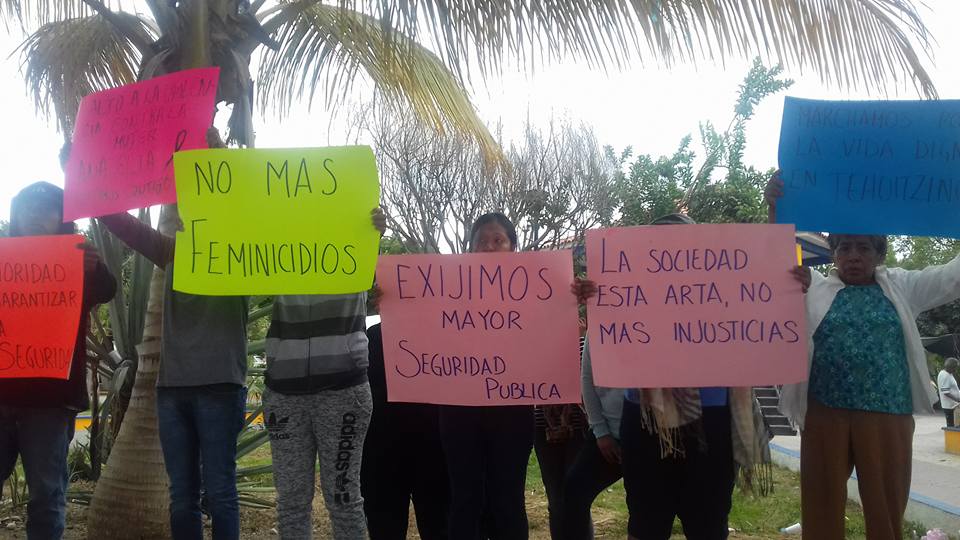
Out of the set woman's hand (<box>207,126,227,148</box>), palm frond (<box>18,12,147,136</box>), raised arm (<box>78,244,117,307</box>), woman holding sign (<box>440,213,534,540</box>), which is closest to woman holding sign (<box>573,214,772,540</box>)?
woman holding sign (<box>440,213,534,540</box>)

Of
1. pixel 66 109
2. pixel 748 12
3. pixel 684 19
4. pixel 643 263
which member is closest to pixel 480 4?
pixel 684 19

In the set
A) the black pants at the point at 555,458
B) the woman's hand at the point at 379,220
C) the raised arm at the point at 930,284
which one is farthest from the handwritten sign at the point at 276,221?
the raised arm at the point at 930,284

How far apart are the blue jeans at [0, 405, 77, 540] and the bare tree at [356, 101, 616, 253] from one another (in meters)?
15.0

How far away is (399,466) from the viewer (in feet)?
10.7

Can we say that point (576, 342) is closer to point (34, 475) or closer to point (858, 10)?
point (34, 475)

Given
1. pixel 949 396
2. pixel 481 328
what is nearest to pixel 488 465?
pixel 481 328

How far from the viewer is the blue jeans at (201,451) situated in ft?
9.05

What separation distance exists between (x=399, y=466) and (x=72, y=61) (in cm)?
425

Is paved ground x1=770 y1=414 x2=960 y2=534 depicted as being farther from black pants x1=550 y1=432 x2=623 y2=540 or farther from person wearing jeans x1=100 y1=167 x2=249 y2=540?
person wearing jeans x1=100 y1=167 x2=249 y2=540

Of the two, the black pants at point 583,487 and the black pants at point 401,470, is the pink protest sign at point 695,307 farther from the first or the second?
the black pants at point 401,470

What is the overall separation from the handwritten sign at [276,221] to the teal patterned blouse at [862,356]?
5.39 feet

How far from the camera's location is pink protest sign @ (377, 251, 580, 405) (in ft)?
9.04

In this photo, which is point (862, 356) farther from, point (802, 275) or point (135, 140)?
point (135, 140)

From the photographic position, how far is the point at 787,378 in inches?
102
